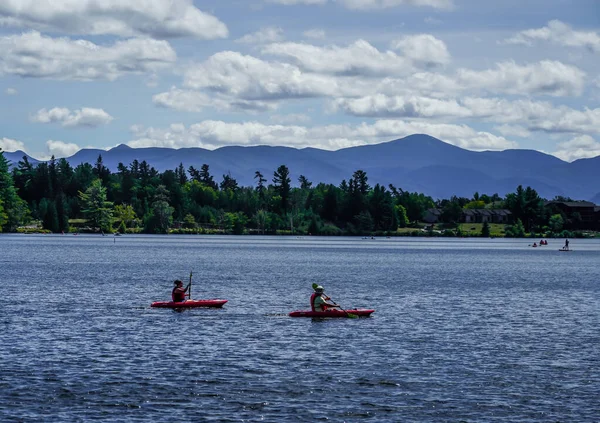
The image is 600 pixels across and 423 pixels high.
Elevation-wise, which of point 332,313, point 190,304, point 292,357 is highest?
point 190,304

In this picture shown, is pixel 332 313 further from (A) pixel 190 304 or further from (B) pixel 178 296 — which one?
(B) pixel 178 296

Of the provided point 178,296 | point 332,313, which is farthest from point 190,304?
point 332,313

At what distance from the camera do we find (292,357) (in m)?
44.2

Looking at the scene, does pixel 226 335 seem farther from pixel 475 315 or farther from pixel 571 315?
pixel 571 315

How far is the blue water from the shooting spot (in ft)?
110

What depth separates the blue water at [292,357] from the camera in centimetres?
3350

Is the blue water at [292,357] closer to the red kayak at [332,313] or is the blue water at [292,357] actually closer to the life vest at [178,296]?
the red kayak at [332,313]

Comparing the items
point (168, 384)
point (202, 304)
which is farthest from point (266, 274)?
point (168, 384)

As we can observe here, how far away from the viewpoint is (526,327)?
190 ft

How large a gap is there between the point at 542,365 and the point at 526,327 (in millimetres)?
15380

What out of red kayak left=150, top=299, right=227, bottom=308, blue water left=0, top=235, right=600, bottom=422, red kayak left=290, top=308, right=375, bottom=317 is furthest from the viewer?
red kayak left=150, top=299, right=227, bottom=308

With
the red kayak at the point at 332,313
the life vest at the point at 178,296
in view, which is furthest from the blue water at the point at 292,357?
the life vest at the point at 178,296

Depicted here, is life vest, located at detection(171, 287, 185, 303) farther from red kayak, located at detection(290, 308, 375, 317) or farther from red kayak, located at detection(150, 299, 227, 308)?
red kayak, located at detection(290, 308, 375, 317)

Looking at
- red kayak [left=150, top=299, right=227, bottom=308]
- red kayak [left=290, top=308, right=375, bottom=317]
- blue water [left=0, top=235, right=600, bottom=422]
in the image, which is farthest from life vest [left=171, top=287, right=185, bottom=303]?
red kayak [left=290, top=308, right=375, bottom=317]
